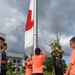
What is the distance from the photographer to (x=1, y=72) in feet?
32.7

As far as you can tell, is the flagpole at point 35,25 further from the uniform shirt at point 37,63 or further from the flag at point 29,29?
the uniform shirt at point 37,63

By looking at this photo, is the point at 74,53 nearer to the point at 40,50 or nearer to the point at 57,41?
the point at 40,50

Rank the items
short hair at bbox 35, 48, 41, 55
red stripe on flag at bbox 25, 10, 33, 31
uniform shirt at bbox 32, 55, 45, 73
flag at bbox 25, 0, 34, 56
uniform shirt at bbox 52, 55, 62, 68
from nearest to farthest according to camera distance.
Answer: short hair at bbox 35, 48, 41, 55, uniform shirt at bbox 32, 55, 45, 73, flag at bbox 25, 0, 34, 56, red stripe on flag at bbox 25, 10, 33, 31, uniform shirt at bbox 52, 55, 62, 68

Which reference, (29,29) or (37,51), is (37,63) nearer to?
(37,51)

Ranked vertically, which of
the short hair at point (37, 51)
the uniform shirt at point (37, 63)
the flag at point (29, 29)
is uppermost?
the flag at point (29, 29)

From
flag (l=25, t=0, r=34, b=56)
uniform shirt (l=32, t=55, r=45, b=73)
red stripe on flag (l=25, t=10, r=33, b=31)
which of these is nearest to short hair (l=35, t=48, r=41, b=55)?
uniform shirt (l=32, t=55, r=45, b=73)

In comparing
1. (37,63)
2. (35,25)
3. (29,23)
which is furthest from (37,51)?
(29,23)

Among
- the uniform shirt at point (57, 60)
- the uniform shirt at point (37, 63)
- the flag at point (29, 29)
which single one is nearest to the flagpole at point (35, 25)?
the flag at point (29, 29)

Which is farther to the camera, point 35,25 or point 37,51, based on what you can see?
point 35,25

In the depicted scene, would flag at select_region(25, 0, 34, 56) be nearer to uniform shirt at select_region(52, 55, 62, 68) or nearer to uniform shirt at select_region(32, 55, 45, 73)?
uniform shirt at select_region(32, 55, 45, 73)

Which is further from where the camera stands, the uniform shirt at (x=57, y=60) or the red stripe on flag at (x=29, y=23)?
the uniform shirt at (x=57, y=60)

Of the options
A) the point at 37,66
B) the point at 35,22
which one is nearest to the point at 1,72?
the point at 37,66

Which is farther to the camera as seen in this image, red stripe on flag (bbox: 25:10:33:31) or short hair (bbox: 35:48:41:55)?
red stripe on flag (bbox: 25:10:33:31)

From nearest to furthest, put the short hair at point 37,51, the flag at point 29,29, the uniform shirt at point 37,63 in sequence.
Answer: the short hair at point 37,51 < the uniform shirt at point 37,63 < the flag at point 29,29
